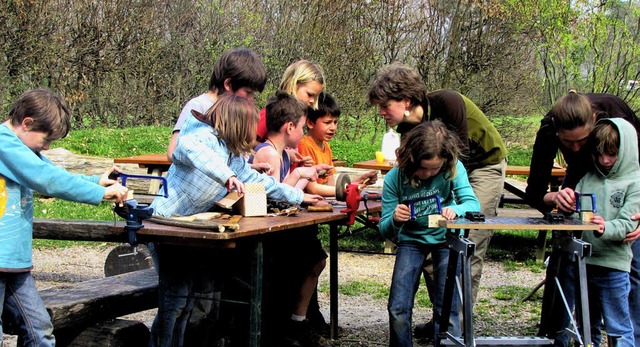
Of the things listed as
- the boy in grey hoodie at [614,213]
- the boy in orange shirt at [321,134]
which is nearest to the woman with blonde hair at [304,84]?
the boy in orange shirt at [321,134]

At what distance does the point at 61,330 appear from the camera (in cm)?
406

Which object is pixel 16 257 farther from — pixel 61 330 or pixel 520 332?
pixel 520 332

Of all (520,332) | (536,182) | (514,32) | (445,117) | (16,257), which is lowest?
(520,332)

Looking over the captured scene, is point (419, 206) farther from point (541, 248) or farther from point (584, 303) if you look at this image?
point (541, 248)

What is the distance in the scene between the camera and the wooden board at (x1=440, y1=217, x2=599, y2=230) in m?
3.61

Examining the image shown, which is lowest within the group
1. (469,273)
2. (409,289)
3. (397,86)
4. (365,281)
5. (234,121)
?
(365,281)

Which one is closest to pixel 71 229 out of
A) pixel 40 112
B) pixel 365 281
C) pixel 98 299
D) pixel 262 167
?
pixel 98 299

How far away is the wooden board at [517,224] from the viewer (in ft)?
11.8

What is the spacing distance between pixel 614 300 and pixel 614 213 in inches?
16.8

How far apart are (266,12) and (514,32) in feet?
14.1

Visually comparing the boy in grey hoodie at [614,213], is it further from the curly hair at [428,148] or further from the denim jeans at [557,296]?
the curly hair at [428,148]

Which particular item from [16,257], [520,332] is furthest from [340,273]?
[16,257]

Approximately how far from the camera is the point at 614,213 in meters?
4.01

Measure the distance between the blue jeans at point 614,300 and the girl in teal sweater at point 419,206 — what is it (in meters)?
0.69
